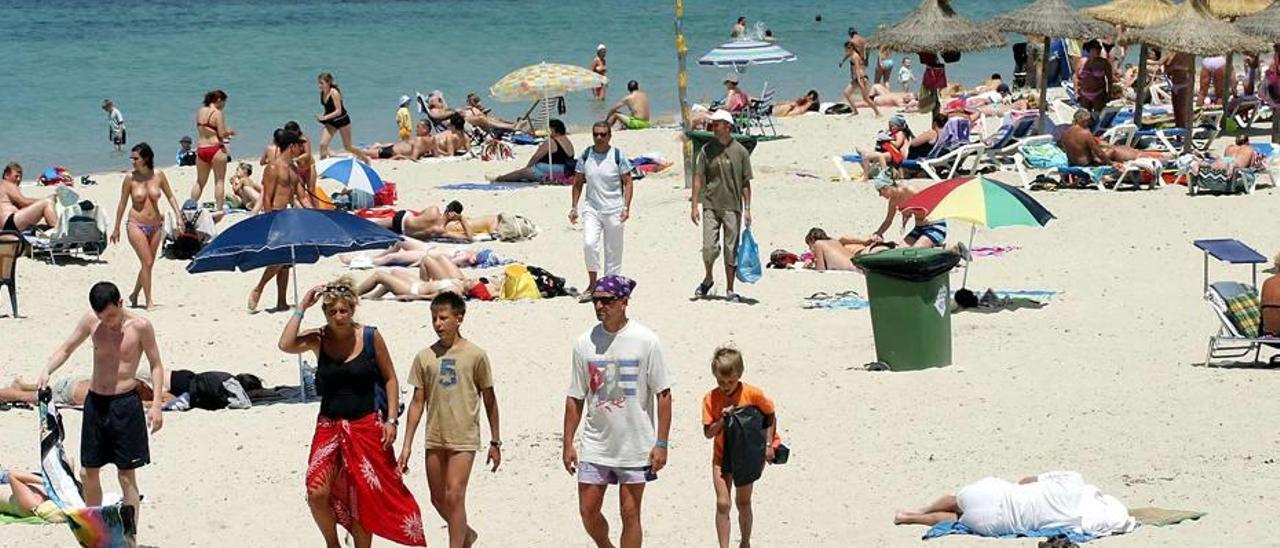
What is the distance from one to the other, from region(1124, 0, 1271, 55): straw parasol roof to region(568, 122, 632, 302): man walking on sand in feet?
27.1

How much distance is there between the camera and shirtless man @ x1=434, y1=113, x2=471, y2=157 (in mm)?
23297

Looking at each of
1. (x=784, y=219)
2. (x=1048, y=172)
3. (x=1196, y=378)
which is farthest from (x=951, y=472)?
(x=1048, y=172)

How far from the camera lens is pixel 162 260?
52.6 ft

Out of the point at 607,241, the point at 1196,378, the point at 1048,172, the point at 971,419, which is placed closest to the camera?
the point at 971,419

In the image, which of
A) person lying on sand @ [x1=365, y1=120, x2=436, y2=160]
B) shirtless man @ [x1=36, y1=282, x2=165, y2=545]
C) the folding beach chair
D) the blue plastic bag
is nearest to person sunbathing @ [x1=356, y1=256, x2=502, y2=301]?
the blue plastic bag

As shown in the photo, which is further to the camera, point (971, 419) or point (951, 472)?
point (971, 419)

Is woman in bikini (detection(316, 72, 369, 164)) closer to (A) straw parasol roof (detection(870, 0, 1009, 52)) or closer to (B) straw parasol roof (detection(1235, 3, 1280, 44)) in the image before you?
(A) straw parasol roof (detection(870, 0, 1009, 52))

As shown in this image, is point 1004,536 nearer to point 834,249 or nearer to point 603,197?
point 603,197

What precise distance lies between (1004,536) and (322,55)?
40.3 metres

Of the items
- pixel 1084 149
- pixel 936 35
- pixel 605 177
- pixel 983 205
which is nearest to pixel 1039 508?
pixel 983 205

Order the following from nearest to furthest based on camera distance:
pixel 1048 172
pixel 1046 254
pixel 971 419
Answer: pixel 971 419 → pixel 1046 254 → pixel 1048 172

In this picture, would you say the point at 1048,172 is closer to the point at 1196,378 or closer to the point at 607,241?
the point at 607,241

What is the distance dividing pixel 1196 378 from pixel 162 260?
870 centimetres

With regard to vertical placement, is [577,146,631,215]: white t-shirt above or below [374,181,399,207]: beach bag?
above
